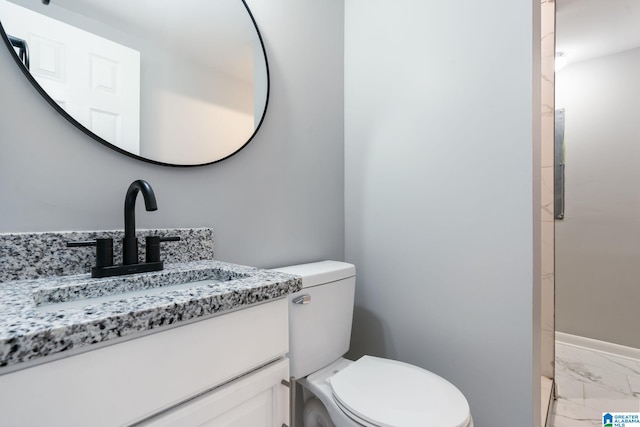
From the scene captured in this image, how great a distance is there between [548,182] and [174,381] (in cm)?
224

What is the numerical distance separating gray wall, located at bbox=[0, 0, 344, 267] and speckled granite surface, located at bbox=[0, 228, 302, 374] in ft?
0.22

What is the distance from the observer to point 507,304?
1.10 metres

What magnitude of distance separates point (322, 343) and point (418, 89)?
1.13 meters

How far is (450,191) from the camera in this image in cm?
124

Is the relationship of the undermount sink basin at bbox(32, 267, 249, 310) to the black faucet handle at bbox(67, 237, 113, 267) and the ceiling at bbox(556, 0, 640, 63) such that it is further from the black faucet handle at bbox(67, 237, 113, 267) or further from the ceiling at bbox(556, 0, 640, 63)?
the ceiling at bbox(556, 0, 640, 63)

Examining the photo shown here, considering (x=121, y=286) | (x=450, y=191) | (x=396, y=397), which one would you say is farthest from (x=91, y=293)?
(x=450, y=191)

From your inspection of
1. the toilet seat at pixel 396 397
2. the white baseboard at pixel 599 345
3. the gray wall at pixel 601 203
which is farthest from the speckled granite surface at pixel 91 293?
the white baseboard at pixel 599 345

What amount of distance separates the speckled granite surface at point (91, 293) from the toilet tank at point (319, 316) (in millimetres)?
308

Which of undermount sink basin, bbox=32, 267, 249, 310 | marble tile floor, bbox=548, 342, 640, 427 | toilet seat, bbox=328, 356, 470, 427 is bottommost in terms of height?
marble tile floor, bbox=548, 342, 640, 427

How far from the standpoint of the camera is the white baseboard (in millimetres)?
2160

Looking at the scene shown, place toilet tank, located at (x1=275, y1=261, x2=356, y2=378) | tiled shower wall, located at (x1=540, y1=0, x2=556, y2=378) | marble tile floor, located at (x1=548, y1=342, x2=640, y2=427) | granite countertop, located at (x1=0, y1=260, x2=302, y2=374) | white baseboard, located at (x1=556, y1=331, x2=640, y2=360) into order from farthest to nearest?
1. white baseboard, located at (x1=556, y1=331, x2=640, y2=360)
2. tiled shower wall, located at (x1=540, y1=0, x2=556, y2=378)
3. marble tile floor, located at (x1=548, y1=342, x2=640, y2=427)
4. toilet tank, located at (x1=275, y1=261, x2=356, y2=378)
5. granite countertop, located at (x1=0, y1=260, x2=302, y2=374)

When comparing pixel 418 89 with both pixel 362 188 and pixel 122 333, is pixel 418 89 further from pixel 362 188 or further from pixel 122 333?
pixel 122 333

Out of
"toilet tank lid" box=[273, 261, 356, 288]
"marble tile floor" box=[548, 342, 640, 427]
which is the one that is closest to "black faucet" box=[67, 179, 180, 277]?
"toilet tank lid" box=[273, 261, 356, 288]

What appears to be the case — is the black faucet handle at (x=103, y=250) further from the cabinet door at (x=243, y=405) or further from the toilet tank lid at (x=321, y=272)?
the toilet tank lid at (x=321, y=272)
